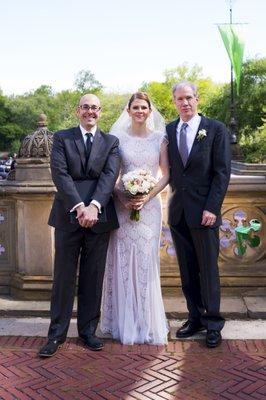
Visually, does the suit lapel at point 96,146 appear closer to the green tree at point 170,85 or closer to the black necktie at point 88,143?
the black necktie at point 88,143

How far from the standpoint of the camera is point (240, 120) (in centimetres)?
4103

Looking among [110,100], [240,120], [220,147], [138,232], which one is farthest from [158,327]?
[110,100]

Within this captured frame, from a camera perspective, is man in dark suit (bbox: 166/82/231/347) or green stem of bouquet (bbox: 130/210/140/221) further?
green stem of bouquet (bbox: 130/210/140/221)

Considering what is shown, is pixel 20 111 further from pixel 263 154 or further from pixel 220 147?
pixel 220 147

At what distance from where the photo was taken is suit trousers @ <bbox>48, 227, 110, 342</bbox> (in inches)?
166

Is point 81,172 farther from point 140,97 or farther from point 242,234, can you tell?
point 242,234

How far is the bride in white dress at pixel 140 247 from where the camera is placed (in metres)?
4.40

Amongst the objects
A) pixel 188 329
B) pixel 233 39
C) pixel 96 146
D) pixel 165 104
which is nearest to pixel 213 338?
pixel 188 329

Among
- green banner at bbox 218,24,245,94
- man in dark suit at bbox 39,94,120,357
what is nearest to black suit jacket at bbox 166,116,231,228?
man in dark suit at bbox 39,94,120,357

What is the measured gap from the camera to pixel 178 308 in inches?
200

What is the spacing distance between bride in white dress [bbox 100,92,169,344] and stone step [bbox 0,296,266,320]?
0.61 metres

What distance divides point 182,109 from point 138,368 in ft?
7.10

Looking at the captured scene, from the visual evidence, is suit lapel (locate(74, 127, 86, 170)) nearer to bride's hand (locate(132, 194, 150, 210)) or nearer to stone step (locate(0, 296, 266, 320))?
bride's hand (locate(132, 194, 150, 210))

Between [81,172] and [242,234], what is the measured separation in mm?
2084
